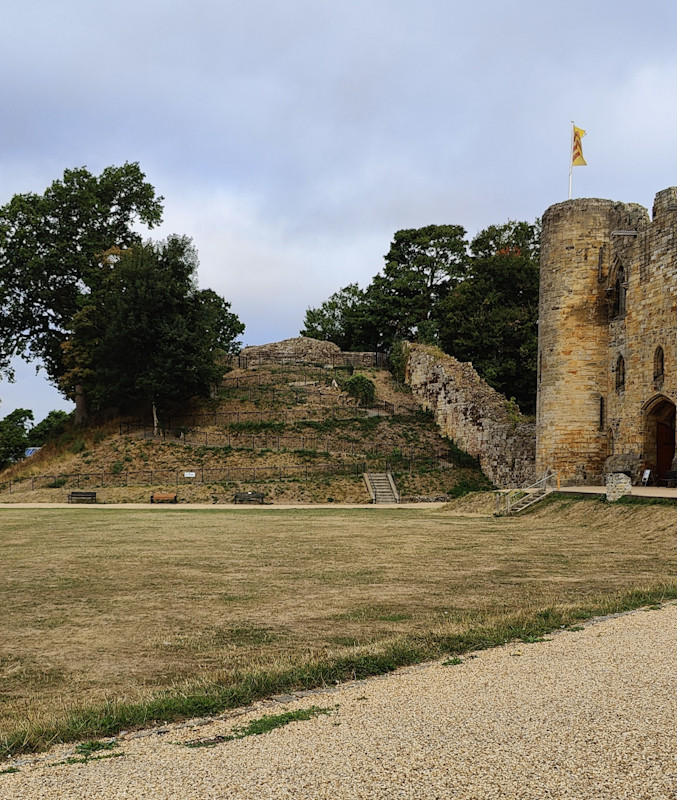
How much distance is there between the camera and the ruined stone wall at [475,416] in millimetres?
33750

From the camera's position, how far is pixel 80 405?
146ft

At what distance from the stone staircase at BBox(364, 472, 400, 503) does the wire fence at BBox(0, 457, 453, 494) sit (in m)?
0.96

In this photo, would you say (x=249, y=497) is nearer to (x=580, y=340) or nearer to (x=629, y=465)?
(x=580, y=340)

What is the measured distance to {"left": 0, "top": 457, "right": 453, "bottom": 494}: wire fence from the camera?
33938 millimetres

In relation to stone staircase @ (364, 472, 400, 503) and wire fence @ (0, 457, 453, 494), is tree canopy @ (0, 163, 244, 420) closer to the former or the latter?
wire fence @ (0, 457, 453, 494)

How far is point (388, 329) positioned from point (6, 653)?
160 feet

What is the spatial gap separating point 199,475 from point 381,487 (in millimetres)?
7634

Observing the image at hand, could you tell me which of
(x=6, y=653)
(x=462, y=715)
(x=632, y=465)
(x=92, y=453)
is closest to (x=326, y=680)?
(x=462, y=715)

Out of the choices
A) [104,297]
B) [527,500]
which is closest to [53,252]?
[104,297]

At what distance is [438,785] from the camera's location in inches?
155

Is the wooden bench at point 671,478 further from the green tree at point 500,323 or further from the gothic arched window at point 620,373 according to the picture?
the green tree at point 500,323

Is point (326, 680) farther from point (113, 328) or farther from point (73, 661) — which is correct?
point (113, 328)

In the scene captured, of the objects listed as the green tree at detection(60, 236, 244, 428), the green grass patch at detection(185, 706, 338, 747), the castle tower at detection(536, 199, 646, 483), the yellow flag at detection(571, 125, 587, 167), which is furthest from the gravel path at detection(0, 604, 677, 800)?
the green tree at detection(60, 236, 244, 428)

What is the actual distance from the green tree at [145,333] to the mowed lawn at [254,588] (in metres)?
19.5
